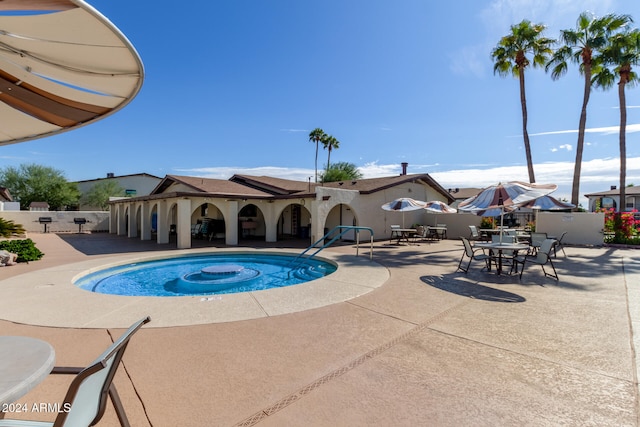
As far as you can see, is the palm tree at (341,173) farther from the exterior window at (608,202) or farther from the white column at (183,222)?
the exterior window at (608,202)

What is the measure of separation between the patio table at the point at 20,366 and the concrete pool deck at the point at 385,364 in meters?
1.12

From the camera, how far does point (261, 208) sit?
61.1 feet

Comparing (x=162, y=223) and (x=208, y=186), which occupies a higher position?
(x=208, y=186)

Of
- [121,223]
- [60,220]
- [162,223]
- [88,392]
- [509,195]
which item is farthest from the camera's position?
[60,220]

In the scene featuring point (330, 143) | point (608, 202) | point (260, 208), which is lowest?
point (260, 208)

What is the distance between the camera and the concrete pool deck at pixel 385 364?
9.36 feet

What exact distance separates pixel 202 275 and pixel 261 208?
27.5 feet

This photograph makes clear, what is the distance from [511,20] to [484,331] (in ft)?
77.7

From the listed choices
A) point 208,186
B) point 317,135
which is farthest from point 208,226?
point 317,135

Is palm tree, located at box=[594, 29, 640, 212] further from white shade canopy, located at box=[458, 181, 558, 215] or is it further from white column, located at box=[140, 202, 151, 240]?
white column, located at box=[140, 202, 151, 240]

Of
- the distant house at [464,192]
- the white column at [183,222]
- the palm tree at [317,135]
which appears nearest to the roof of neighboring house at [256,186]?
the white column at [183,222]

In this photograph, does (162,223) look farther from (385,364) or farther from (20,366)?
(20,366)

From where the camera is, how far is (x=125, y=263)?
1164 cm

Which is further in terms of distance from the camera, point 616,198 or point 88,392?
point 616,198
